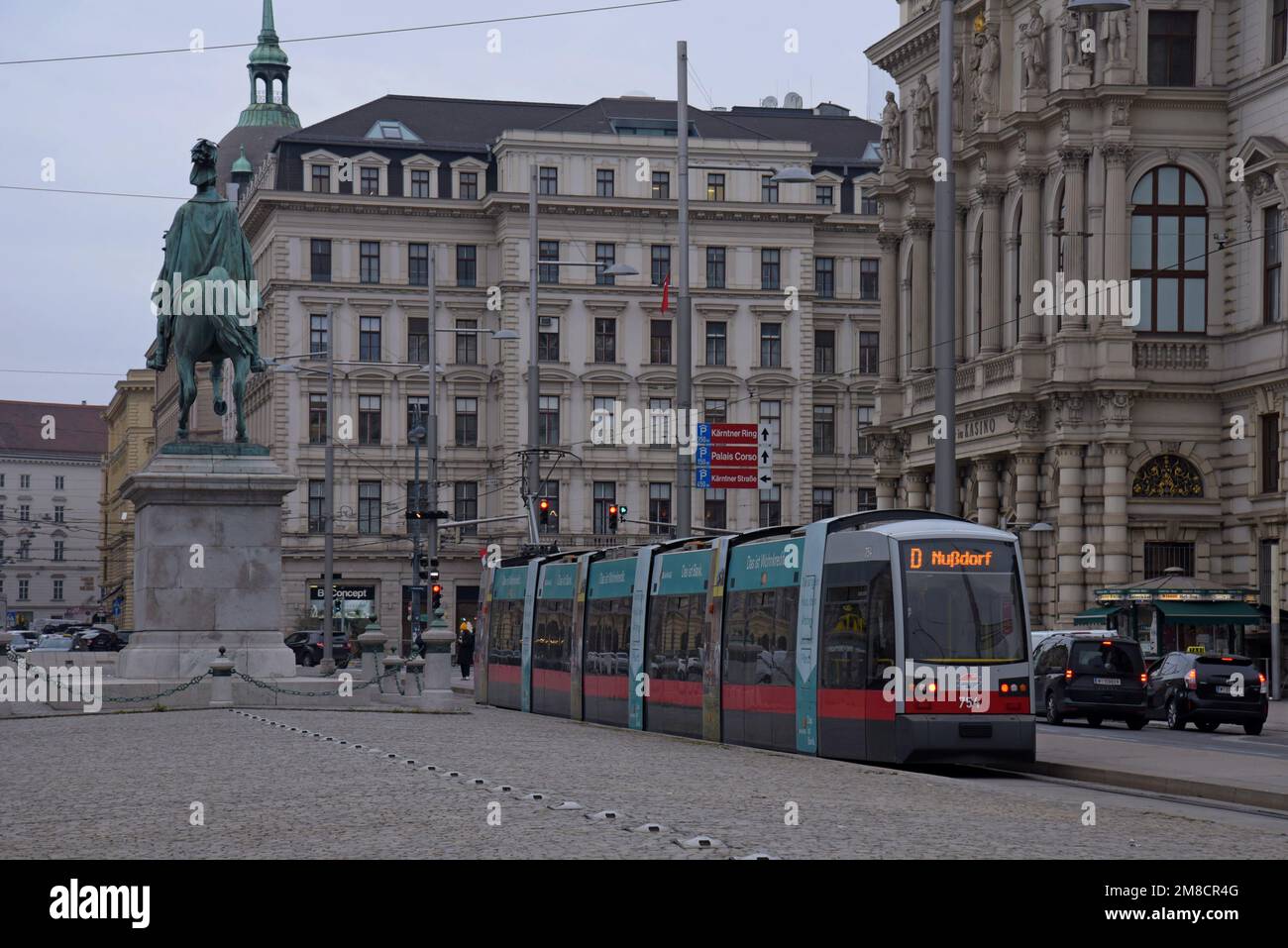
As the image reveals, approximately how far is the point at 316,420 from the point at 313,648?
889 inches

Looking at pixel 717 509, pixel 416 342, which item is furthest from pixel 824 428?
pixel 416 342

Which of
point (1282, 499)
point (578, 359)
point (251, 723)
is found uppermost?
point (578, 359)

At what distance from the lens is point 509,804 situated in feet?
56.1

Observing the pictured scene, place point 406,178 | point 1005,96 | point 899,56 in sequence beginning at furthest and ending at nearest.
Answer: point 406,178, point 899,56, point 1005,96

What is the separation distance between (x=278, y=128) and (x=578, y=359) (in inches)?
1713

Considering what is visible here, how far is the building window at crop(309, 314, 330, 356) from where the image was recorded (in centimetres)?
9669

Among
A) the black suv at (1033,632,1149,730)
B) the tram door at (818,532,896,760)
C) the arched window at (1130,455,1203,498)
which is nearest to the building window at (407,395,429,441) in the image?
the arched window at (1130,455,1203,498)

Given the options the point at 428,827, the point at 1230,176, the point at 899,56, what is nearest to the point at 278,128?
the point at 899,56

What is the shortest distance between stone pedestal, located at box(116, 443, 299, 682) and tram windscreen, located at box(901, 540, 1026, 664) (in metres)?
11.9

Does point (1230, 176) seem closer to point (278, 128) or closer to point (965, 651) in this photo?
point (965, 651)

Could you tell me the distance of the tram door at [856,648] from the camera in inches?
1014

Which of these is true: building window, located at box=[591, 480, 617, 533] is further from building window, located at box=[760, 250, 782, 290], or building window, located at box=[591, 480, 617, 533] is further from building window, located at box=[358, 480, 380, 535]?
building window, located at box=[760, 250, 782, 290]

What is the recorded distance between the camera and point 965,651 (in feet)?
84.9

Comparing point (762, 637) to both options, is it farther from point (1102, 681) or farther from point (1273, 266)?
point (1273, 266)
